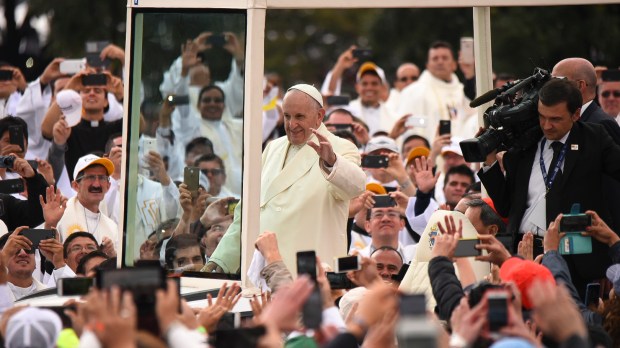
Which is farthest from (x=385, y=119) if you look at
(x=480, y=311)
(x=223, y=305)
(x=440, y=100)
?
(x=480, y=311)

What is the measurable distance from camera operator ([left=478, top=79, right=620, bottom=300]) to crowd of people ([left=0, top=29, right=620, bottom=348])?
12 millimetres

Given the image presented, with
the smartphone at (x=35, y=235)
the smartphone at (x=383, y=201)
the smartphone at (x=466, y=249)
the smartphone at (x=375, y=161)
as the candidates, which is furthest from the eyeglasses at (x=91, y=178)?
the smartphone at (x=466, y=249)

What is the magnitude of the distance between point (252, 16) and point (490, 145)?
6.18 ft

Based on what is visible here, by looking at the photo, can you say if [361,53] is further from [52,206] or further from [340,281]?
[340,281]

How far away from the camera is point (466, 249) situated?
27.3ft

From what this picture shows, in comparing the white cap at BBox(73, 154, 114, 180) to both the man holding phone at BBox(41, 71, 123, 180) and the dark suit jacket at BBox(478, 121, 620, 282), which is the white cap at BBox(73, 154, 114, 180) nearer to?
the man holding phone at BBox(41, 71, 123, 180)

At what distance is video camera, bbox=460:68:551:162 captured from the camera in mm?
9461

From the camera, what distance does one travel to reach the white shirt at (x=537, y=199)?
31.1 ft

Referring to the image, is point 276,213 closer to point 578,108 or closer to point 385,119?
point 578,108

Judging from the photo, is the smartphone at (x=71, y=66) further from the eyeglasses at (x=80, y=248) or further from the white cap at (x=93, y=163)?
the eyeglasses at (x=80, y=248)

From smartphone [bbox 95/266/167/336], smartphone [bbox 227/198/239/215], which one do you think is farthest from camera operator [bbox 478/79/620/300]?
smartphone [bbox 95/266/167/336]

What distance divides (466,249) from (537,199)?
52.7 inches

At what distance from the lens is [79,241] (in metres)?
11.5

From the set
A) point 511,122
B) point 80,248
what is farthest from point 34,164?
point 511,122
